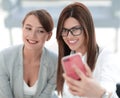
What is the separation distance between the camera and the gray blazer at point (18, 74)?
1.32 m

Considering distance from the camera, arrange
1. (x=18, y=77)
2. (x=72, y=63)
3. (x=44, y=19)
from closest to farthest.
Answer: (x=72, y=63)
(x=44, y=19)
(x=18, y=77)

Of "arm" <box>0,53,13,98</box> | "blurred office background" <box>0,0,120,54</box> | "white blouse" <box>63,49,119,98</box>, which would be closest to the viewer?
"white blouse" <box>63,49,119,98</box>

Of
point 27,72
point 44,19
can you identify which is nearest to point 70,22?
point 44,19

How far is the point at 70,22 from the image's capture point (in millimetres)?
1066

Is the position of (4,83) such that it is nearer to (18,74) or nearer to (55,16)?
(18,74)

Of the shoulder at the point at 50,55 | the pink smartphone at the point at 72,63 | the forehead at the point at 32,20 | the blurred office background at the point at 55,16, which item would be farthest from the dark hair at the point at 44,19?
the blurred office background at the point at 55,16

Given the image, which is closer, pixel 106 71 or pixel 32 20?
pixel 106 71

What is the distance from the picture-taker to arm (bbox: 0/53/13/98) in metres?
1.32

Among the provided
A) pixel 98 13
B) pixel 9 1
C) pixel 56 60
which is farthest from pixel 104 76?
pixel 9 1

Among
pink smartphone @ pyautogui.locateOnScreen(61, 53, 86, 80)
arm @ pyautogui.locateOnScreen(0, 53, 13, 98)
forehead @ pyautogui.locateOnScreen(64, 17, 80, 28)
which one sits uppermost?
forehead @ pyautogui.locateOnScreen(64, 17, 80, 28)

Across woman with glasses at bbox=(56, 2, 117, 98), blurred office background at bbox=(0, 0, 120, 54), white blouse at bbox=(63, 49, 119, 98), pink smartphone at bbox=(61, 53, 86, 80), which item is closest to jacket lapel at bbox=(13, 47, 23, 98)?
woman with glasses at bbox=(56, 2, 117, 98)

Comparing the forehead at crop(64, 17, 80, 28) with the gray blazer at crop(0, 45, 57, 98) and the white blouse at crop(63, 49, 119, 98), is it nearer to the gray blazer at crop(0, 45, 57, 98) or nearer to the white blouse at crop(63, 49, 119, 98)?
the white blouse at crop(63, 49, 119, 98)

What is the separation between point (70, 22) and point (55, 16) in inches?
44.1

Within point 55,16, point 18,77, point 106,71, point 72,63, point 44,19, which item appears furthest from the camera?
point 55,16
